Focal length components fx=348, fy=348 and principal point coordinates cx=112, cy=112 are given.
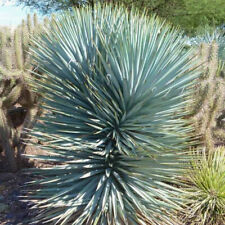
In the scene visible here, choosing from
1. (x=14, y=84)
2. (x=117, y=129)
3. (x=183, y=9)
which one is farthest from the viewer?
(x=183, y=9)

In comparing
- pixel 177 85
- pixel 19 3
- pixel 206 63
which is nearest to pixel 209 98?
pixel 206 63

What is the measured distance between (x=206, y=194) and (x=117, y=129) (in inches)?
58.0

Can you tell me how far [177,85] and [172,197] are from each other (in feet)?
4.01

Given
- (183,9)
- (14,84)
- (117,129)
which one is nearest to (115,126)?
(117,129)

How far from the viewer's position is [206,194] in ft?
14.1

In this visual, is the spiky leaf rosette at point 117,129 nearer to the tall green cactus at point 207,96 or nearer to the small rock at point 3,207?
Answer: the tall green cactus at point 207,96

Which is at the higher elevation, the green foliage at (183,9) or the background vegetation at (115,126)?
the green foliage at (183,9)

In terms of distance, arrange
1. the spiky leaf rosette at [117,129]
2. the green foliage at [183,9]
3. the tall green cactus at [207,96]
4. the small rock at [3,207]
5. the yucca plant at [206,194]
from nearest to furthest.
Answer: the spiky leaf rosette at [117,129] → the yucca plant at [206,194] → the tall green cactus at [207,96] → the small rock at [3,207] → the green foliage at [183,9]

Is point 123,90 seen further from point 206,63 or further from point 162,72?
point 206,63

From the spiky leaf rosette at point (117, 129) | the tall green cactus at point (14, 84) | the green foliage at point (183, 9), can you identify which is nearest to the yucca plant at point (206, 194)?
the spiky leaf rosette at point (117, 129)

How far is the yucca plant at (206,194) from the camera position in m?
4.16

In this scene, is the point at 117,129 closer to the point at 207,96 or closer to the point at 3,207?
the point at 207,96

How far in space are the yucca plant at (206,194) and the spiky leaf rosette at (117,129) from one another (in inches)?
15.4

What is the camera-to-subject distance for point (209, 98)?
180 inches
